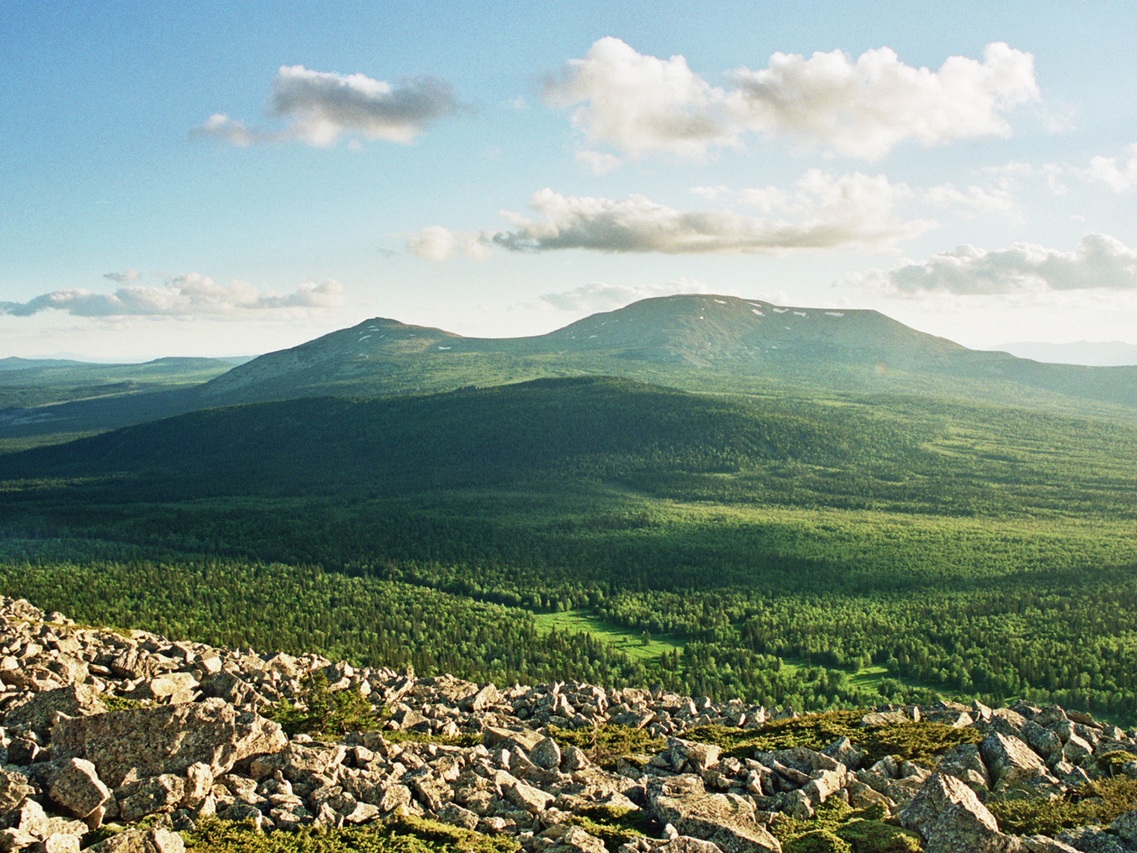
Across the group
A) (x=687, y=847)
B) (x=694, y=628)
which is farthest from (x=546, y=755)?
(x=694, y=628)

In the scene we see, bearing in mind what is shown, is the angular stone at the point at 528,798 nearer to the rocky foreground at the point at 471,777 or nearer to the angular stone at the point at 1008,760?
the rocky foreground at the point at 471,777

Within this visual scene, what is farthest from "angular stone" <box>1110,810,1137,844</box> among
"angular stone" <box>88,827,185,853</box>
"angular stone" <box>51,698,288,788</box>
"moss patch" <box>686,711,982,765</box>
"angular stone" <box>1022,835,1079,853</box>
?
"angular stone" <box>51,698,288,788</box>

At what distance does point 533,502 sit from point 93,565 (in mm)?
92346

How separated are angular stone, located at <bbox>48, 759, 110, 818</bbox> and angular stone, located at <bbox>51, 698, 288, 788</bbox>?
4.47 ft

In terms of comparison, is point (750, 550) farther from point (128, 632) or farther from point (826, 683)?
point (128, 632)

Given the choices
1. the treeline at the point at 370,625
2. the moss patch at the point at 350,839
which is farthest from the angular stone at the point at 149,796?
the treeline at the point at 370,625

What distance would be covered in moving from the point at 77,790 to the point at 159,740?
2.82 m

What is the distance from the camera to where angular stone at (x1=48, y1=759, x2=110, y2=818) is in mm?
18188

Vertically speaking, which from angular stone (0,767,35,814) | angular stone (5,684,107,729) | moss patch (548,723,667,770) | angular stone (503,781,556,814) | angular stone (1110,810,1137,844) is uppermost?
angular stone (0,767,35,814)

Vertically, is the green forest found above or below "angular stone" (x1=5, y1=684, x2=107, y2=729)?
below

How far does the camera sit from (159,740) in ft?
69.5

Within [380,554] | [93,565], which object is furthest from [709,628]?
[93,565]

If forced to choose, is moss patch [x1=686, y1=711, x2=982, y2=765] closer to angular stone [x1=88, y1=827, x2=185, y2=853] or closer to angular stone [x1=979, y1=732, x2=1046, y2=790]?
angular stone [x1=979, y1=732, x2=1046, y2=790]

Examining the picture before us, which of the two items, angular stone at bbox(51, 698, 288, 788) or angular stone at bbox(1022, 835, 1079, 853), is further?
angular stone at bbox(51, 698, 288, 788)
